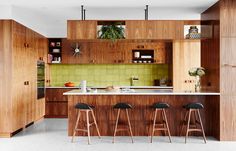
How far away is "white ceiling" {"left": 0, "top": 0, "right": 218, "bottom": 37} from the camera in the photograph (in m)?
6.55

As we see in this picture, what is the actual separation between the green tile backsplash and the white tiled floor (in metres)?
3.49

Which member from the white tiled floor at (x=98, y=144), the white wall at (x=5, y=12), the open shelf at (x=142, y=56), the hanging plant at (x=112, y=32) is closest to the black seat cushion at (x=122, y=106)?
the white tiled floor at (x=98, y=144)

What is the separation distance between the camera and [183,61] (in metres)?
9.66

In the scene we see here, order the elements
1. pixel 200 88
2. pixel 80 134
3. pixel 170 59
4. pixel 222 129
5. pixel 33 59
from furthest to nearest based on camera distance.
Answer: pixel 170 59 < pixel 33 59 < pixel 200 88 < pixel 80 134 < pixel 222 129

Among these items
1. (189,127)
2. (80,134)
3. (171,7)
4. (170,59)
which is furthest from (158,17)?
(80,134)

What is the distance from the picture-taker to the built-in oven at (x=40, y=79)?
348 inches

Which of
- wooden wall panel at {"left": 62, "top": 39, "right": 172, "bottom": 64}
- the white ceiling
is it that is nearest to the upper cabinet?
the white ceiling

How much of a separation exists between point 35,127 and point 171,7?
14.6 ft

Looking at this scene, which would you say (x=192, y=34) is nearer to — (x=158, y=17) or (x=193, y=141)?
(x=158, y=17)

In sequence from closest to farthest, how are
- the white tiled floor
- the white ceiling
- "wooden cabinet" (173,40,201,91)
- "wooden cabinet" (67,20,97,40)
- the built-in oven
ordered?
the white tiled floor → the white ceiling → "wooden cabinet" (67,20,97,40) → the built-in oven → "wooden cabinet" (173,40,201,91)

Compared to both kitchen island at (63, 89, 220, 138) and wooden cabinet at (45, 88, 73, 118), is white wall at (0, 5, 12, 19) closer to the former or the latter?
kitchen island at (63, 89, 220, 138)

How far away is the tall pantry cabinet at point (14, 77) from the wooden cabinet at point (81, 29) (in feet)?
3.97

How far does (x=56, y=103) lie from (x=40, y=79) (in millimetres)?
1053

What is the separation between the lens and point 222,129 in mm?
6234
